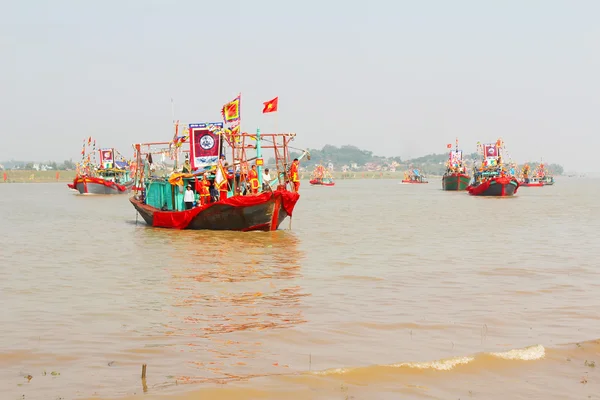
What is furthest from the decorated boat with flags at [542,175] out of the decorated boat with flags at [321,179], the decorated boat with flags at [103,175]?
the decorated boat with flags at [103,175]

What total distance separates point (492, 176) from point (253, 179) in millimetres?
57527

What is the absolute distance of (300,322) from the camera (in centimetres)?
1125

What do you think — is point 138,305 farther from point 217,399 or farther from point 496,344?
point 496,344

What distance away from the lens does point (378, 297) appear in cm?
1352

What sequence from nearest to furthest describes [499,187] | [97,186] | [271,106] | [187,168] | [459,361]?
[459,361], [271,106], [187,168], [499,187], [97,186]

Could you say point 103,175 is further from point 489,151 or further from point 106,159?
point 489,151

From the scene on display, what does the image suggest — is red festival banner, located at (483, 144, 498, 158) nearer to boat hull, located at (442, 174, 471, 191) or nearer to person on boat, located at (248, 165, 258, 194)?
boat hull, located at (442, 174, 471, 191)

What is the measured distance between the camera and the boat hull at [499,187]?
70.0m

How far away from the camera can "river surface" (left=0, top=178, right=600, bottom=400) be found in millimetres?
8094

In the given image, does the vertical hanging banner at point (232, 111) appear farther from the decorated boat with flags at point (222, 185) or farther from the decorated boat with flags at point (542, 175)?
the decorated boat with flags at point (542, 175)

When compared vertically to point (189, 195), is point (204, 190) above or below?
above

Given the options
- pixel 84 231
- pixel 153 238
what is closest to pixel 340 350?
pixel 153 238

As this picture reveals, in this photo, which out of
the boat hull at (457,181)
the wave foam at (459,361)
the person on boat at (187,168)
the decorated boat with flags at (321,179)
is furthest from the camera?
the decorated boat with flags at (321,179)

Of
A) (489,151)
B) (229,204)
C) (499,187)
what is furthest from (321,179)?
(229,204)
